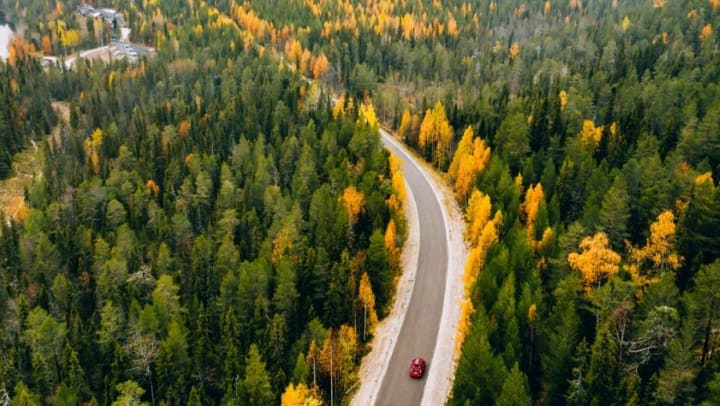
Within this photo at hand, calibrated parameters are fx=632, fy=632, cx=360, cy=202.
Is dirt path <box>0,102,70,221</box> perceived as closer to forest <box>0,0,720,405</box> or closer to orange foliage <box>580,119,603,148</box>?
forest <box>0,0,720,405</box>

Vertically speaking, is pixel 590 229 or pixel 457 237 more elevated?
pixel 590 229

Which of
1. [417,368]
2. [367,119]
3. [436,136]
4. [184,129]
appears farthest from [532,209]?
[184,129]

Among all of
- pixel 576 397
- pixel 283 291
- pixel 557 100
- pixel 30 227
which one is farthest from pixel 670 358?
pixel 30 227

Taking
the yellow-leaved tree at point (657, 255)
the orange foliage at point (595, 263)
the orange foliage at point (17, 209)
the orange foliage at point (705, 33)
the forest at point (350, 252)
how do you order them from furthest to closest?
the orange foliage at point (705, 33), the orange foliage at point (17, 209), the orange foliage at point (595, 263), the yellow-leaved tree at point (657, 255), the forest at point (350, 252)

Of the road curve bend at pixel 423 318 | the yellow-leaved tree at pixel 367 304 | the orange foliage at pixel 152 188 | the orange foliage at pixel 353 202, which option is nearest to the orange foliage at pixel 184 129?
the orange foliage at pixel 152 188

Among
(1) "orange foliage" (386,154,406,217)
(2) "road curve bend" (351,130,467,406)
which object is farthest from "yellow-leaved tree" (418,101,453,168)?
(2) "road curve bend" (351,130,467,406)

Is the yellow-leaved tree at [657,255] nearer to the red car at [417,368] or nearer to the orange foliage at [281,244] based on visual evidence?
the red car at [417,368]

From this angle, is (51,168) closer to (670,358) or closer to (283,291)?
(283,291)

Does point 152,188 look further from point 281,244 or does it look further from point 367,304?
point 367,304
